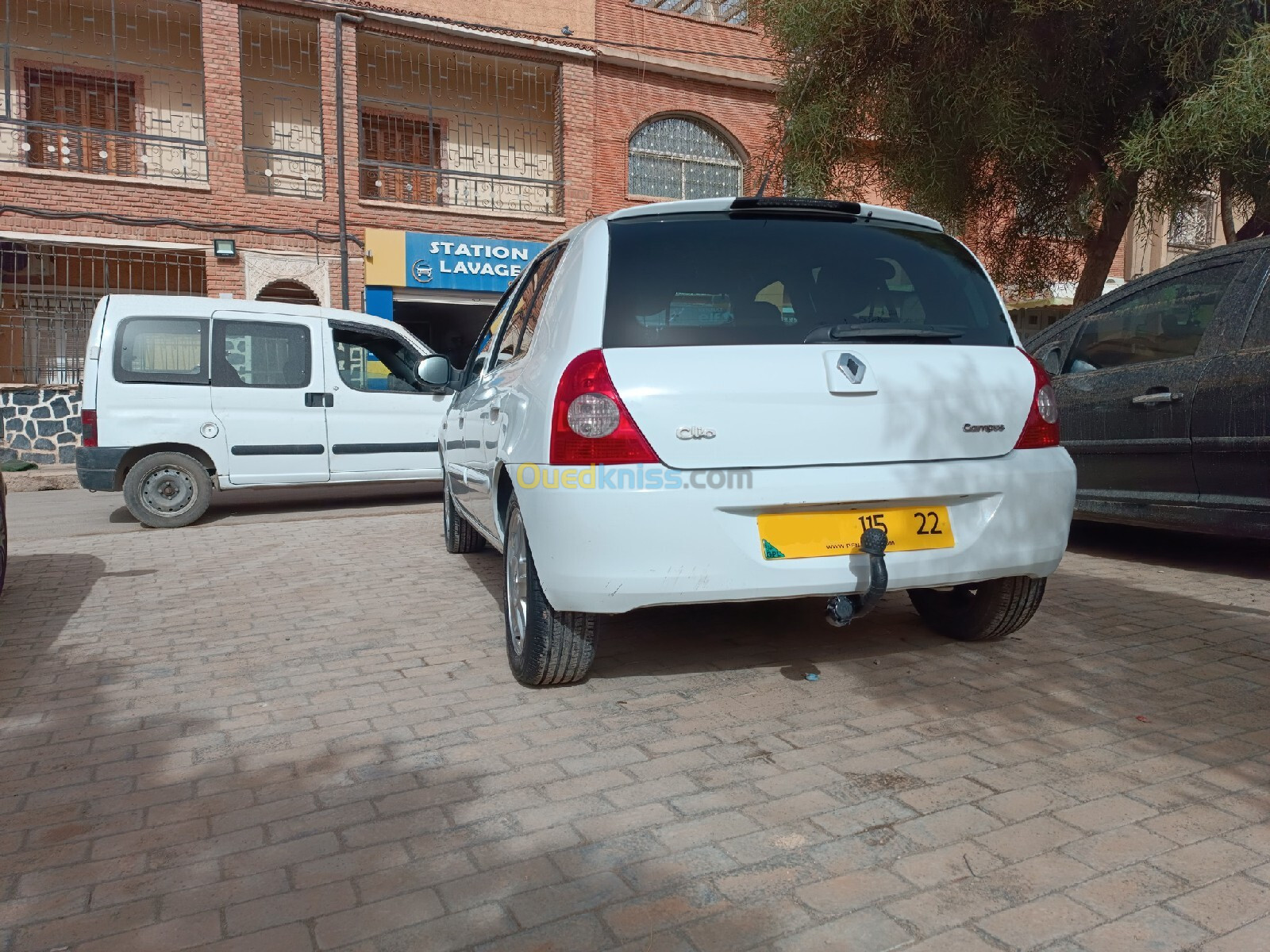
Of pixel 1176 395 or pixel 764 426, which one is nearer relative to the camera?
pixel 764 426

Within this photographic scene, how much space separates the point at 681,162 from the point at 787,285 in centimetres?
1599

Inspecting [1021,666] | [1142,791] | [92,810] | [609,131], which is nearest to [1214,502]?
[1021,666]

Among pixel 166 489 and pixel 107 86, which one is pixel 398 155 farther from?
pixel 166 489

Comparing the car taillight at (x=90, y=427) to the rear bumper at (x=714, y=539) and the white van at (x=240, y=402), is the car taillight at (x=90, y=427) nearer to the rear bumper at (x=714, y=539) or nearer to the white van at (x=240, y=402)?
the white van at (x=240, y=402)

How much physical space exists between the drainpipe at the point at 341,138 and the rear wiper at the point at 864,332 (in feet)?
44.4

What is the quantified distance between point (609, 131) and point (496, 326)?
13.7 meters

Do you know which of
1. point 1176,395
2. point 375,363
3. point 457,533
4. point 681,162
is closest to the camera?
point 1176,395

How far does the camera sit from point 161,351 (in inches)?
336

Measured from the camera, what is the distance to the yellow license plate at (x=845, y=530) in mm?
3102

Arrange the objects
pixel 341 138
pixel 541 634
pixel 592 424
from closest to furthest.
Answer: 1. pixel 592 424
2. pixel 541 634
3. pixel 341 138

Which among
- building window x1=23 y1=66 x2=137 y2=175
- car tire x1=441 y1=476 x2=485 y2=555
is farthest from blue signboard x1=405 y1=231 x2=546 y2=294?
car tire x1=441 y1=476 x2=485 y2=555

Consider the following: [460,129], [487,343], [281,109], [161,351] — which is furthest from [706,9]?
[487,343]

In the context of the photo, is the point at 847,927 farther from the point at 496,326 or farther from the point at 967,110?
the point at 967,110

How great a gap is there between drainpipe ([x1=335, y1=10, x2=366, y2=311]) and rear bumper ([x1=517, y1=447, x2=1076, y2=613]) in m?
13.5
